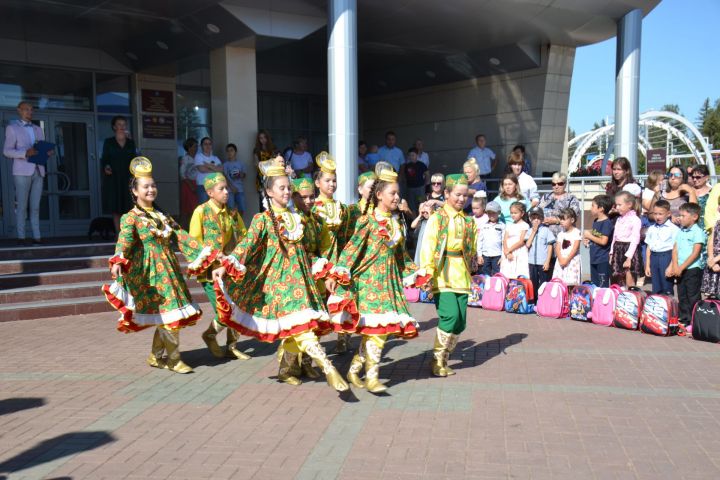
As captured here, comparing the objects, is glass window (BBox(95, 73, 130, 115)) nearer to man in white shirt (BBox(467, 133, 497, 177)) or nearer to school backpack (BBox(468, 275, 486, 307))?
man in white shirt (BBox(467, 133, 497, 177))

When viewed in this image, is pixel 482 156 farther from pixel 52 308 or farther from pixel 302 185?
pixel 302 185

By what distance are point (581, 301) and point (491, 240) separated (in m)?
1.85

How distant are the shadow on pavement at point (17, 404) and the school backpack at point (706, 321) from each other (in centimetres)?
660

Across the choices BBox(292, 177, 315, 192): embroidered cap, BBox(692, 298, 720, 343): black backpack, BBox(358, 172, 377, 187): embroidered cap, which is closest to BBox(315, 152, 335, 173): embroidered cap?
BBox(358, 172, 377, 187): embroidered cap

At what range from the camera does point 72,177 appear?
48.9 feet

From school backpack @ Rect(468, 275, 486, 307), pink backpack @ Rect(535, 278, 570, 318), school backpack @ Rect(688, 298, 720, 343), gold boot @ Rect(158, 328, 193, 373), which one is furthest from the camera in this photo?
school backpack @ Rect(468, 275, 486, 307)

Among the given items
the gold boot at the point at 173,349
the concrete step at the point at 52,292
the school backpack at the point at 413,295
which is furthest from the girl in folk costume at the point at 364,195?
the concrete step at the point at 52,292

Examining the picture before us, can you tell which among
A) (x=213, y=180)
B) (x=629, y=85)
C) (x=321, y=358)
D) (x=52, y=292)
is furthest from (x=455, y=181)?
(x=629, y=85)

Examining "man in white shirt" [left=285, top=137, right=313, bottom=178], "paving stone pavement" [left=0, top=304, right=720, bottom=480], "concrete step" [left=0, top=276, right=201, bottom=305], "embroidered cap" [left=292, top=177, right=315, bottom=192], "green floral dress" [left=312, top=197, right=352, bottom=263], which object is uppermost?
"man in white shirt" [left=285, top=137, right=313, bottom=178]

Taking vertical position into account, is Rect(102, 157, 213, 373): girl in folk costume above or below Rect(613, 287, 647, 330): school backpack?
above

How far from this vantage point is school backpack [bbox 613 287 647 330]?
8.20 metres

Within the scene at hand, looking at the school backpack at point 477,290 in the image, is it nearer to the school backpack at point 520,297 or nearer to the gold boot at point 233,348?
the school backpack at point 520,297

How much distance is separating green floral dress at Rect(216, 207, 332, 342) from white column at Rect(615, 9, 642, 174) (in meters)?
11.0

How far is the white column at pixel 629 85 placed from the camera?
14.8m
